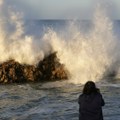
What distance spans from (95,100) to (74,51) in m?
11.6

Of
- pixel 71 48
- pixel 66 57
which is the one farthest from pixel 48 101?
pixel 71 48

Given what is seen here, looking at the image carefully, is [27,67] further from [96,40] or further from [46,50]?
[96,40]

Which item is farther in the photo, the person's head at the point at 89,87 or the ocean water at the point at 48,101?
the ocean water at the point at 48,101

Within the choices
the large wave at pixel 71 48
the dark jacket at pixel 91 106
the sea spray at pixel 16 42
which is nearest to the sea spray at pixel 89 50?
the large wave at pixel 71 48

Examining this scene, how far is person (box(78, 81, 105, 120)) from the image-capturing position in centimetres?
662

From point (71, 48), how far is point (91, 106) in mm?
11768

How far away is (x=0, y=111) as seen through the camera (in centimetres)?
1138

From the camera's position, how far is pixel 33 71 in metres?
16.8

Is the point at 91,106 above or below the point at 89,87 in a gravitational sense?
below

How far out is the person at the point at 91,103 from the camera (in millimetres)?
6621

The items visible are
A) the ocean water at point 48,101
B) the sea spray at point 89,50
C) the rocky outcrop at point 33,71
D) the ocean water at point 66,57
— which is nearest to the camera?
the ocean water at point 48,101

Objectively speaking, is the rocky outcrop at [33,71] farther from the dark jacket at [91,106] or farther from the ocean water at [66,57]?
the dark jacket at [91,106]

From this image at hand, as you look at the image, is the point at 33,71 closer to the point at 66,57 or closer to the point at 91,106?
the point at 66,57

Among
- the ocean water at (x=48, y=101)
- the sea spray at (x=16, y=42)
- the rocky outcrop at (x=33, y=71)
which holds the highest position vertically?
the sea spray at (x=16, y=42)
